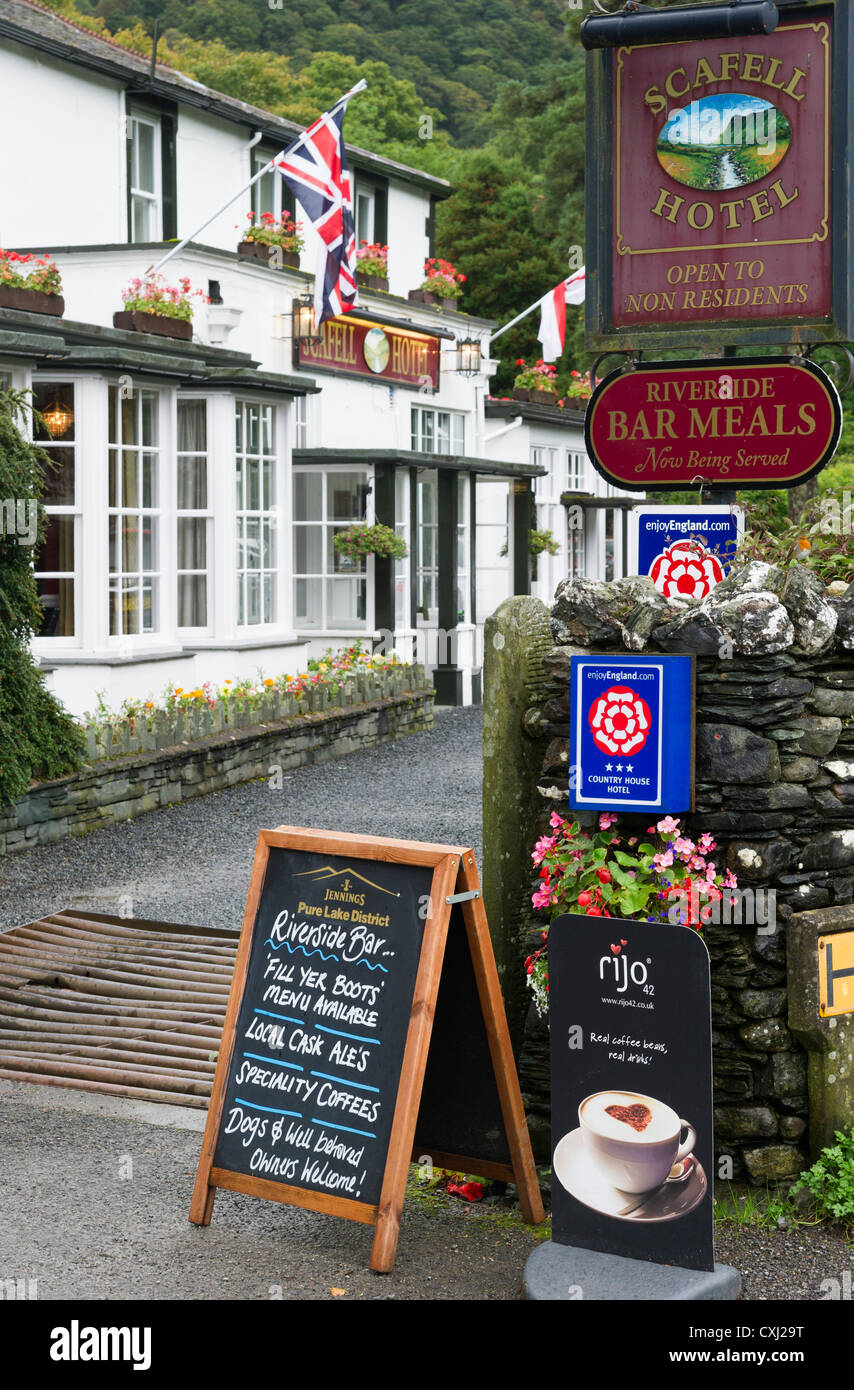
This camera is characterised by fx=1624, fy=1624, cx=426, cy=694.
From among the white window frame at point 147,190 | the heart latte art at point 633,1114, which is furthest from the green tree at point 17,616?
the white window frame at point 147,190

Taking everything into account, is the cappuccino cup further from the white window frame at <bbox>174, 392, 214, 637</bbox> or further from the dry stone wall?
the white window frame at <bbox>174, 392, 214, 637</bbox>

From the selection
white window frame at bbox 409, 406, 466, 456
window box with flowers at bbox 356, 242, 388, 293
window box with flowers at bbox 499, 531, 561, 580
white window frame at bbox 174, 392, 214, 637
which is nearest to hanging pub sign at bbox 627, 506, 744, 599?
white window frame at bbox 174, 392, 214, 637

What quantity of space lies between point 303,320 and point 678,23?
1311 cm

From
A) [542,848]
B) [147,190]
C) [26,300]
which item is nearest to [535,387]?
[147,190]

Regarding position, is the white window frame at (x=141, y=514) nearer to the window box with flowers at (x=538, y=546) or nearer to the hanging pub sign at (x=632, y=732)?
the hanging pub sign at (x=632, y=732)

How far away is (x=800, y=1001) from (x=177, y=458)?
11.2m

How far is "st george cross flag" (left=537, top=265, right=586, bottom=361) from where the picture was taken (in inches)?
837

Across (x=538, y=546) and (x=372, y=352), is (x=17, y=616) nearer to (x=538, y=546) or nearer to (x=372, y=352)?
(x=372, y=352)

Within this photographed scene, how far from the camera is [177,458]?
49.3 ft

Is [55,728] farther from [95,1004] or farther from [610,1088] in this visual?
[610,1088]

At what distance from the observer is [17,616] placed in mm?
10477

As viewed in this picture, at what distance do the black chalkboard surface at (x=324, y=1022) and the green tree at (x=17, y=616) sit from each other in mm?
5812

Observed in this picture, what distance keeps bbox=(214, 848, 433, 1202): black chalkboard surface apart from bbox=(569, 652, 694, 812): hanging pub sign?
64cm

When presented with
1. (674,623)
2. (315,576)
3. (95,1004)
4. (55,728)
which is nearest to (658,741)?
(674,623)
